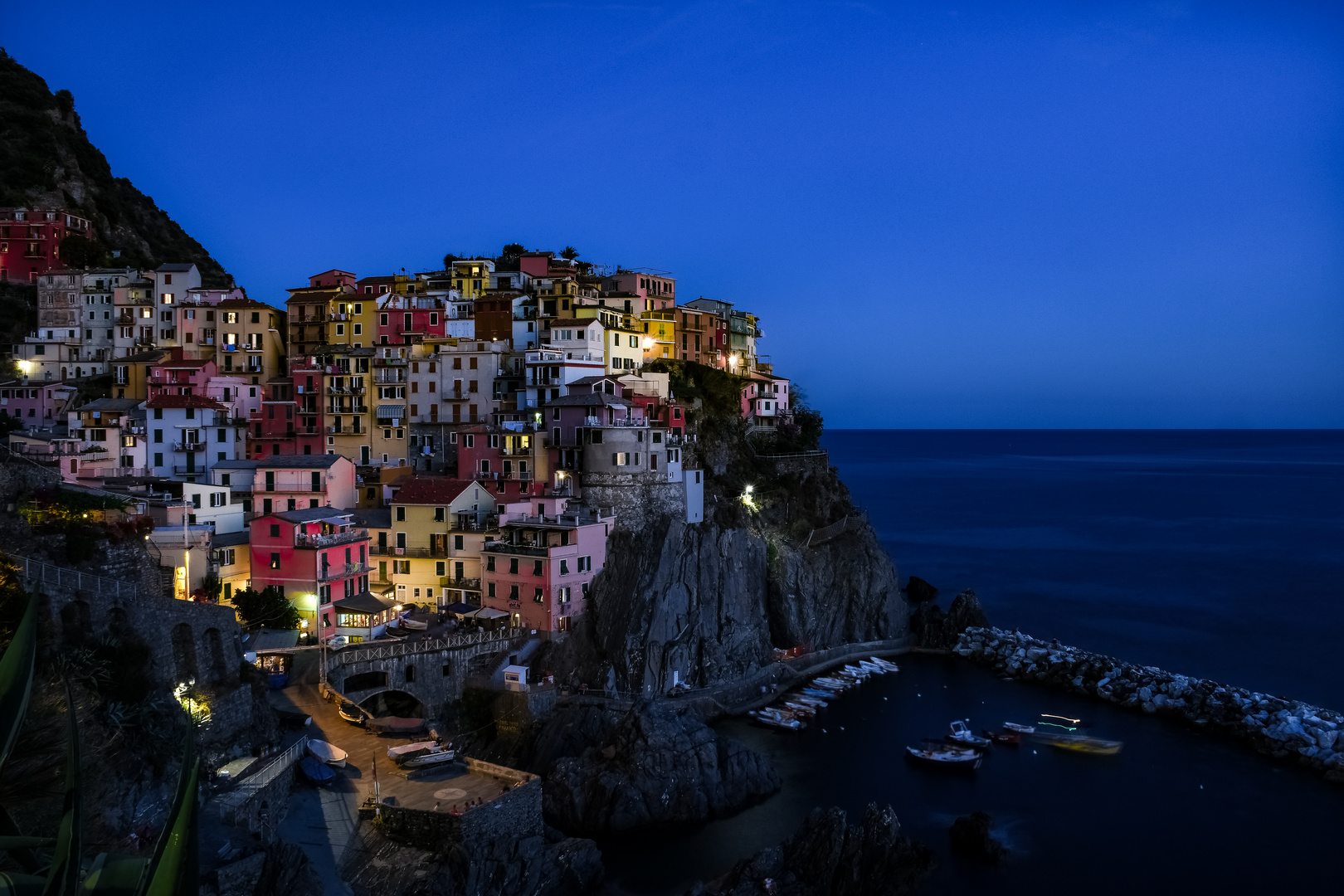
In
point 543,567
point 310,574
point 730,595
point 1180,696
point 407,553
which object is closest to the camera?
point 310,574

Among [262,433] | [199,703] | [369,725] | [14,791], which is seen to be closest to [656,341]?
[262,433]

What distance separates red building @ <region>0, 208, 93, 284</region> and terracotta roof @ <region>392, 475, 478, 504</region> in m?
36.1

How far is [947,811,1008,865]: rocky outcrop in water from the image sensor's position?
2853 cm

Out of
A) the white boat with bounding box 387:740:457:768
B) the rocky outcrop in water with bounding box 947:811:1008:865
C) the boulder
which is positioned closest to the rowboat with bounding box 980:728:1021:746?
the rocky outcrop in water with bounding box 947:811:1008:865

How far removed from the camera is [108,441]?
4325 cm

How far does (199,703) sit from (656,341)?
124 feet

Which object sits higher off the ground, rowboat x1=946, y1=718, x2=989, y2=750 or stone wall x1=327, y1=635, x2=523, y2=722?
stone wall x1=327, y1=635, x2=523, y2=722

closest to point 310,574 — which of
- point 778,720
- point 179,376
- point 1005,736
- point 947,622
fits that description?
point 778,720

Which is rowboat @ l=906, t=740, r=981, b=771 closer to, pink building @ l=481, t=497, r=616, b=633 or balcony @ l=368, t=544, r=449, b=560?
pink building @ l=481, t=497, r=616, b=633

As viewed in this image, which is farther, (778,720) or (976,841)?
(778,720)

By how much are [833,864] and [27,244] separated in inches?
2483

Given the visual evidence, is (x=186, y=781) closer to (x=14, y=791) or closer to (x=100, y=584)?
(x=14, y=791)

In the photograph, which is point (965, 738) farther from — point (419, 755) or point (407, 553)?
point (407, 553)

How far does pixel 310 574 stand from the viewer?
115ft
